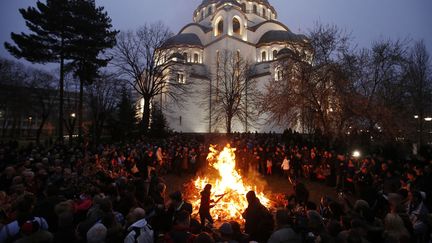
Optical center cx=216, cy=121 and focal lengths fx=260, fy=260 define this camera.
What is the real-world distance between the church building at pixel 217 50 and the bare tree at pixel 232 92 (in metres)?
1.58

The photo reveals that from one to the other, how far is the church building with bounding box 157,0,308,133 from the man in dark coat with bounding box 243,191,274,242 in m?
37.2

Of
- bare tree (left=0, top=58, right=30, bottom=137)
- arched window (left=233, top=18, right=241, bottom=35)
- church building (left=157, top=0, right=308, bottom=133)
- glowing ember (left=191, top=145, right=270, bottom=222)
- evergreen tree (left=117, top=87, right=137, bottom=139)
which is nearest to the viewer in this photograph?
glowing ember (left=191, top=145, right=270, bottom=222)

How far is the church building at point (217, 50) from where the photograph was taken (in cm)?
4519

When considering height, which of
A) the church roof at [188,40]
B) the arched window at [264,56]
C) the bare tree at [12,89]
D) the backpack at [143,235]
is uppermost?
the church roof at [188,40]

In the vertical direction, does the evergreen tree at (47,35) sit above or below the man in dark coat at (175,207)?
above

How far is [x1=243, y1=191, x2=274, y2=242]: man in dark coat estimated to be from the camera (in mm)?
5248

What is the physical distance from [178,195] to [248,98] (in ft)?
121

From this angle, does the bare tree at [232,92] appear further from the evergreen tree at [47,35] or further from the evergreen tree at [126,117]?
the evergreen tree at [47,35]

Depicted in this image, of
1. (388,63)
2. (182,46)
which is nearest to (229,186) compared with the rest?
(388,63)

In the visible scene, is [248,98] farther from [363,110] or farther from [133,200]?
[133,200]

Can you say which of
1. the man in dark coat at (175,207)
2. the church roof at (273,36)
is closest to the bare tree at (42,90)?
the church roof at (273,36)

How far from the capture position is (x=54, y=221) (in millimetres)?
4859

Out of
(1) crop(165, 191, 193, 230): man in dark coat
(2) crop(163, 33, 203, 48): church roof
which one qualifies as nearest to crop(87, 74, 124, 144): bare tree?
(2) crop(163, 33, 203, 48): church roof

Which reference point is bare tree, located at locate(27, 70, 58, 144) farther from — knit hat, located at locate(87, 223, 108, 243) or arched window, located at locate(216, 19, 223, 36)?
knit hat, located at locate(87, 223, 108, 243)
